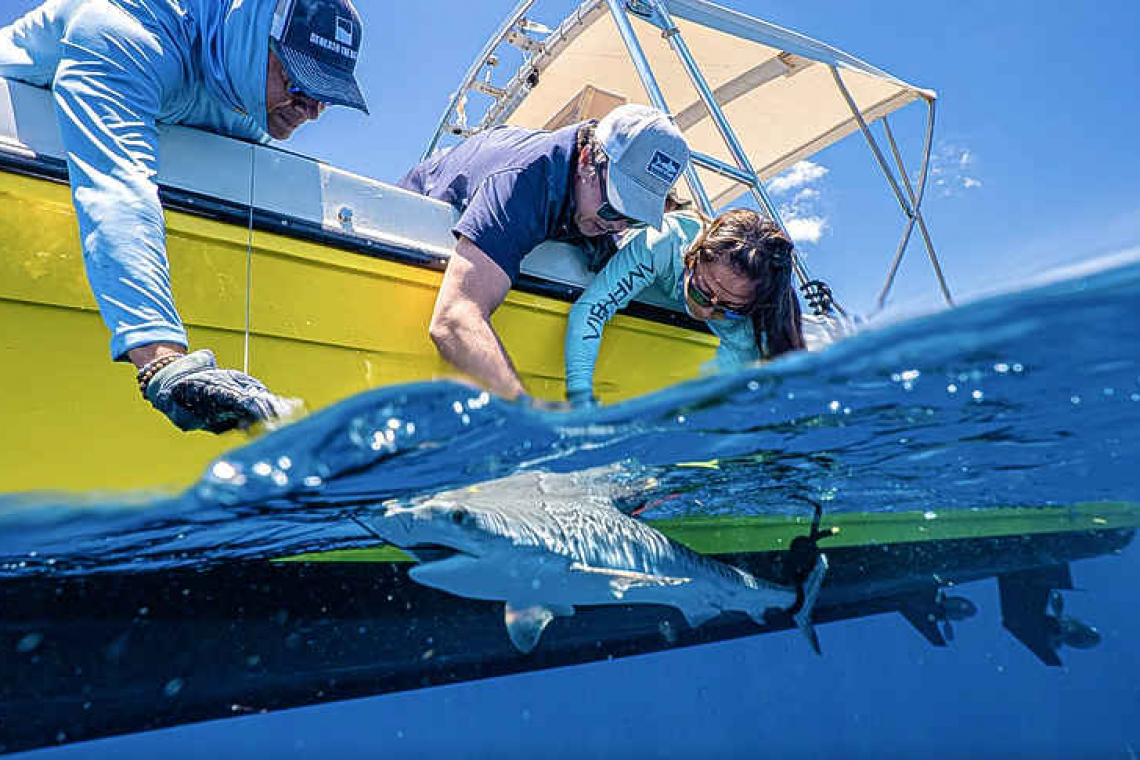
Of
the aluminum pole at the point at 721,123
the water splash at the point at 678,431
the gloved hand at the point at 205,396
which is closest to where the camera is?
the gloved hand at the point at 205,396

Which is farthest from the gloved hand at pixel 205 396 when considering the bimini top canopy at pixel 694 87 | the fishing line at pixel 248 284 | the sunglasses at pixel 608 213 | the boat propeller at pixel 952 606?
the boat propeller at pixel 952 606

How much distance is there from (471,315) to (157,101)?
0.95 meters

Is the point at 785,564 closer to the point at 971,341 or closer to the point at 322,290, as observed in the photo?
the point at 971,341

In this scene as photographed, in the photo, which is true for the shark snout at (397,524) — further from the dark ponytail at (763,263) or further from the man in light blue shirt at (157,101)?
the dark ponytail at (763,263)

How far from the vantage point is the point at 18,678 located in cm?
209

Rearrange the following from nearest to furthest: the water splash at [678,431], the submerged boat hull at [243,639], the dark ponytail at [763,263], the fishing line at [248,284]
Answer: the water splash at [678,431] → the fishing line at [248,284] → the submerged boat hull at [243,639] → the dark ponytail at [763,263]

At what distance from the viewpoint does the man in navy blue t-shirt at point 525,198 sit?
6.71 feet

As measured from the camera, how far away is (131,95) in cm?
161

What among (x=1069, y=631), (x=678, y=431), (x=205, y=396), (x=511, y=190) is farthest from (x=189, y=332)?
(x=1069, y=631)

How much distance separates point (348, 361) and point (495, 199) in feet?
2.27

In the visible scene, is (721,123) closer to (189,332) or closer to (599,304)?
(599,304)

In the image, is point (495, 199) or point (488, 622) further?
point (488, 622)

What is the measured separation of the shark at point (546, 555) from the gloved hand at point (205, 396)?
778 mm

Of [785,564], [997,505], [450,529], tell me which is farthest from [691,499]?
[997,505]
